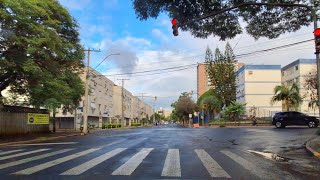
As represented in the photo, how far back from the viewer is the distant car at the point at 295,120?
Answer: 42.6m

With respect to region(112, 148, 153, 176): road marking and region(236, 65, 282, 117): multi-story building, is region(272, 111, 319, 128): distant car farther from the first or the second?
region(236, 65, 282, 117): multi-story building

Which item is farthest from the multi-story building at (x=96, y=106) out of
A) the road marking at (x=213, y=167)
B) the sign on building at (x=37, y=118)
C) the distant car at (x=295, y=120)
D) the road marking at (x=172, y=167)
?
the road marking at (x=213, y=167)

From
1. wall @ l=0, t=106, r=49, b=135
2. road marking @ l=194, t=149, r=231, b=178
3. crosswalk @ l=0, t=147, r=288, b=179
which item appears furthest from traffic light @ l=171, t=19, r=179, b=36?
wall @ l=0, t=106, r=49, b=135

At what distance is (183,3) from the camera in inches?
664

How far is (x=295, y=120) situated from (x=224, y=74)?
43.3 meters

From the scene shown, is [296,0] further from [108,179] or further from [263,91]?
[263,91]

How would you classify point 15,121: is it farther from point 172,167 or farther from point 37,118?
point 172,167

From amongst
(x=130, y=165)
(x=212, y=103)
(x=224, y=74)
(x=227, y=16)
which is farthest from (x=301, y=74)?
(x=130, y=165)

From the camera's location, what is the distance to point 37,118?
40719 millimetres

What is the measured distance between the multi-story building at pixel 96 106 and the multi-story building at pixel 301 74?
121ft

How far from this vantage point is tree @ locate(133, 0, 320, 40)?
16.6 meters

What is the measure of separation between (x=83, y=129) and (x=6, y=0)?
2181 centimetres

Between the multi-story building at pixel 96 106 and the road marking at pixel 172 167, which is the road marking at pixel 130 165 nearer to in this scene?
the road marking at pixel 172 167

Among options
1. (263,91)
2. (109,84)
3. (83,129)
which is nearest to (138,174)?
(83,129)
